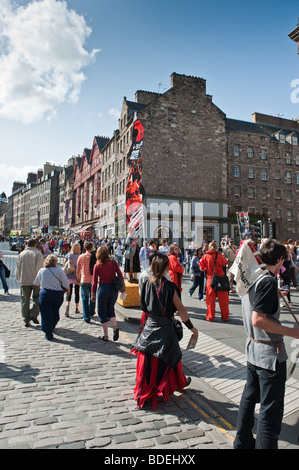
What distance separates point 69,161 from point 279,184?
53157 millimetres

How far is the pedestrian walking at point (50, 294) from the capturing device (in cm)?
611

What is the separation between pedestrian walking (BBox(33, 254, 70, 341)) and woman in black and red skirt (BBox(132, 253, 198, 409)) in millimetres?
2970

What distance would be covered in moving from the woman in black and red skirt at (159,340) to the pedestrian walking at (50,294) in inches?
117

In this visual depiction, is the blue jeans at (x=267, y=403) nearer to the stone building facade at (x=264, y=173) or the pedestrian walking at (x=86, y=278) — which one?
the pedestrian walking at (x=86, y=278)

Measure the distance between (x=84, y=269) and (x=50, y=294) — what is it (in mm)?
1514

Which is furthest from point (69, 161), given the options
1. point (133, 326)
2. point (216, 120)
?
point (133, 326)

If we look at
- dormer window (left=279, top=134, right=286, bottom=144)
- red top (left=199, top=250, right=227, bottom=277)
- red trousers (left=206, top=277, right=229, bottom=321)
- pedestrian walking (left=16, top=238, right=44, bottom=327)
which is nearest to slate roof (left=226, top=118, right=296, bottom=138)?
dormer window (left=279, top=134, right=286, bottom=144)

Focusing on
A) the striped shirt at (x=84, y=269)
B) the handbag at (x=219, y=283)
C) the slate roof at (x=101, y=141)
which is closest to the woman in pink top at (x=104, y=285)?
the striped shirt at (x=84, y=269)

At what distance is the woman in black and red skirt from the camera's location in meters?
3.65

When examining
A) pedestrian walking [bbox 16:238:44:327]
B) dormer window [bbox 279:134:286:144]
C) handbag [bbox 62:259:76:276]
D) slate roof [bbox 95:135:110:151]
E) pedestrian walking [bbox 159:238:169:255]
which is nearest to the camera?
pedestrian walking [bbox 16:238:44:327]

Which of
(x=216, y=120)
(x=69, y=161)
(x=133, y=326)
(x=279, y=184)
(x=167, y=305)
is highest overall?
(x=69, y=161)

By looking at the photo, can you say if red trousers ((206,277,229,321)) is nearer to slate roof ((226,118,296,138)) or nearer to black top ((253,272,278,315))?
black top ((253,272,278,315))
